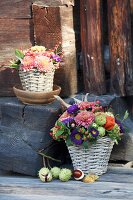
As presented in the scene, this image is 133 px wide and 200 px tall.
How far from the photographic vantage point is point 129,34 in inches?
144

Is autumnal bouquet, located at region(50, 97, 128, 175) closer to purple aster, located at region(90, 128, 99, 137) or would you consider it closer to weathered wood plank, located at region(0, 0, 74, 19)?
purple aster, located at region(90, 128, 99, 137)

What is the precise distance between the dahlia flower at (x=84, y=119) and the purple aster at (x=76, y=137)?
0.28 feet

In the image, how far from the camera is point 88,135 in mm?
2951

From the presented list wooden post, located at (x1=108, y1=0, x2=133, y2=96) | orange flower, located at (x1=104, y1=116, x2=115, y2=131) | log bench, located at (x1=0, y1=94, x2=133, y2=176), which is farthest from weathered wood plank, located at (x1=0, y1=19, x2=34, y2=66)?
orange flower, located at (x1=104, y1=116, x2=115, y2=131)

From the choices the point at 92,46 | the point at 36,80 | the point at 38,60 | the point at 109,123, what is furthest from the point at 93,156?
the point at 92,46

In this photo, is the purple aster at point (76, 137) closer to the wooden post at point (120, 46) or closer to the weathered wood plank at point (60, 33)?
the weathered wood plank at point (60, 33)

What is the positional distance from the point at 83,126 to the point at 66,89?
2.67 ft

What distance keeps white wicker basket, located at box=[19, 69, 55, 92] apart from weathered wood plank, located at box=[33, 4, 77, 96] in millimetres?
372

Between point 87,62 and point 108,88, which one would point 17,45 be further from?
point 108,88

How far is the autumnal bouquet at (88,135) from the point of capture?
3006 mm

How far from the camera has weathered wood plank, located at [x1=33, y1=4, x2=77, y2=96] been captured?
3596mm

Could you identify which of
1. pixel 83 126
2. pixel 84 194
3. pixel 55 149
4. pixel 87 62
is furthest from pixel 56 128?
pixel 87 62

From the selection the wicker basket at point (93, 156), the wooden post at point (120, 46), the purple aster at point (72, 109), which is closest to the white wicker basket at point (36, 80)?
the purple aster at point (72, 109)

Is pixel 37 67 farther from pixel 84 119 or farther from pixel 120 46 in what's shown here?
pixel 120 46
